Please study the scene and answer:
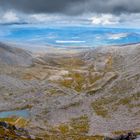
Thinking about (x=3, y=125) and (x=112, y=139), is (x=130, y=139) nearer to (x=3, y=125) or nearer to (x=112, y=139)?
(x=112, y=139)

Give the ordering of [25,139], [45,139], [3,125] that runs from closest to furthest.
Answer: [25,139] < [3,125] < [45,139]

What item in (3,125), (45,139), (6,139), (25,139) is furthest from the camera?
(45,139)

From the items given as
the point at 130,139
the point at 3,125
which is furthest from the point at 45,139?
the point at 130,139

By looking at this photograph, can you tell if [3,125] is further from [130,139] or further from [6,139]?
[130,139]

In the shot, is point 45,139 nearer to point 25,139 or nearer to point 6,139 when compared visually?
point 25,139

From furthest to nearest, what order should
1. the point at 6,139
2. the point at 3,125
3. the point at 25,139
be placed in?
the point at 3,125
the point at 25,139
the point at 6,139

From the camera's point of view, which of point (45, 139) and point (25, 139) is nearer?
point (25, 139)

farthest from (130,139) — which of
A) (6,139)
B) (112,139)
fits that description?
(6,139)

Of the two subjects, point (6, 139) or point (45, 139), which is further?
point (45, 139)
